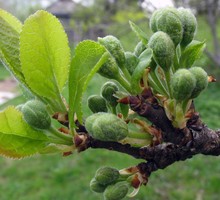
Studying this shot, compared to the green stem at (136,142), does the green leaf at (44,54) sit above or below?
above

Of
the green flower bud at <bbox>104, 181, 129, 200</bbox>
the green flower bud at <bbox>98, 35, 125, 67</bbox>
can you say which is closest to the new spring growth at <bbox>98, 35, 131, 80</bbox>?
the green flower bud at <bbox>98, 35, 125, 67</bbox>

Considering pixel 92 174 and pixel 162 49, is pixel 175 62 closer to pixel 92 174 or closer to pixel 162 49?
pixel 162 49

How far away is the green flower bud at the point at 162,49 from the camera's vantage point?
71 cm

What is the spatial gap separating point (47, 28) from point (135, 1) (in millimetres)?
6627

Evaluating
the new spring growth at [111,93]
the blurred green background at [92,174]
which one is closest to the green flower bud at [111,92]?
the new spring growth at [111,93]

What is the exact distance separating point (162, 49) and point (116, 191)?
0.29m

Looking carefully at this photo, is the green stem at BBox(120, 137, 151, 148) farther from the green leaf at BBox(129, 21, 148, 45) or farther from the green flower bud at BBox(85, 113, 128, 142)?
the green leaf at BBox(129, 21, 148, 45)

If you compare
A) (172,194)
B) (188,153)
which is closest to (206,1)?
(172,194)

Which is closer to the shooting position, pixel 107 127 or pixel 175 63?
pixel 107 127

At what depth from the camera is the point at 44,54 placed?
0.75 meters

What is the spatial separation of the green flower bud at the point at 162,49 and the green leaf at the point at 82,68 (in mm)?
89

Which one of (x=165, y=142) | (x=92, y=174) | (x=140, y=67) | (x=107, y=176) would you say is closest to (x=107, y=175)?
(x=107, y=176)

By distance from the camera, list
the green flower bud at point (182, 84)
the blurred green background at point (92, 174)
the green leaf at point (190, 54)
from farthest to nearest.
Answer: the blurred green background at point (92, 174)
the green leaf at point (190, 54)
the green flower bud at point (182, 84)

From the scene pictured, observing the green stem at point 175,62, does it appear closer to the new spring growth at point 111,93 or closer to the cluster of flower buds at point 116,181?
the new spring growth at point 111,93
